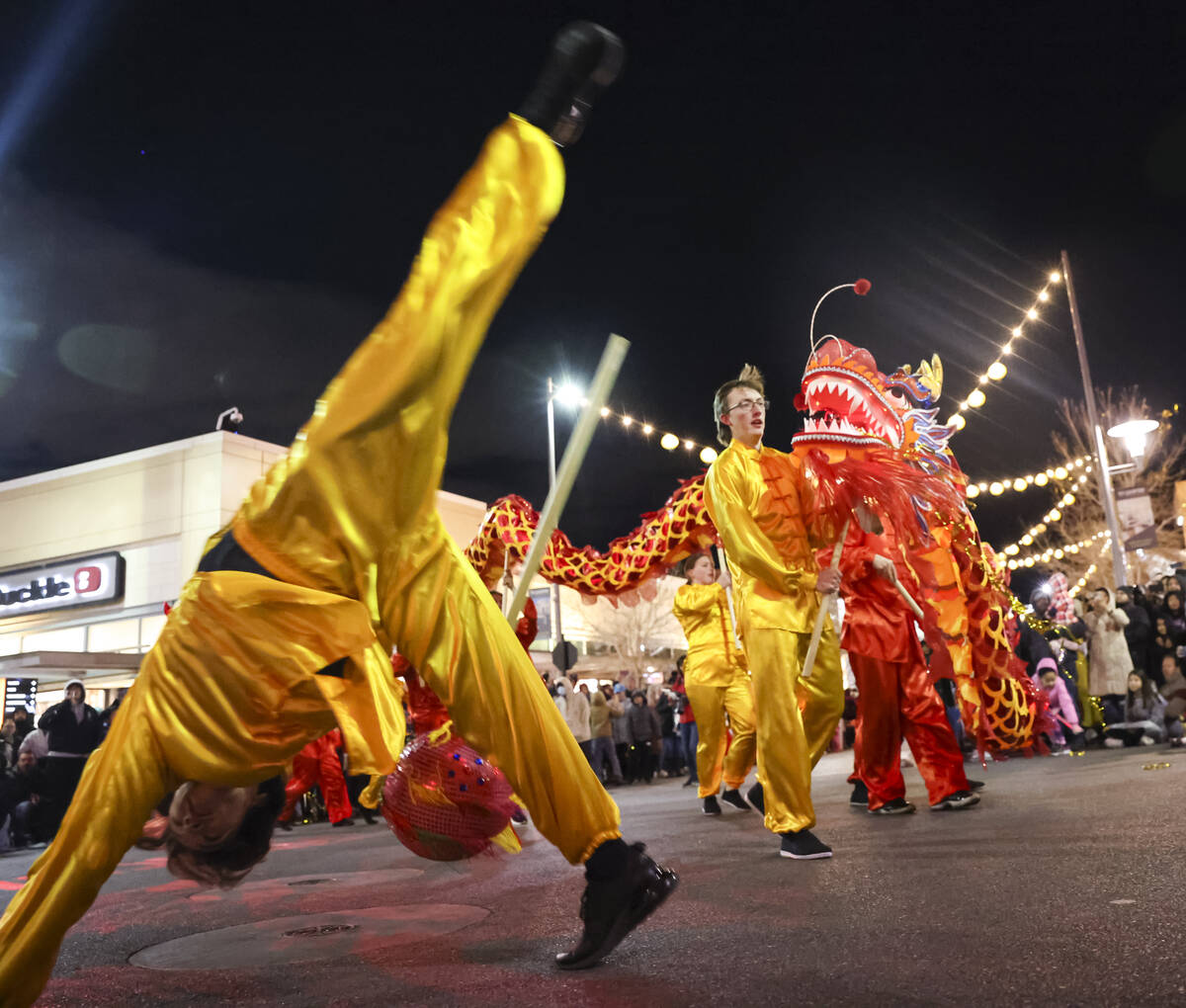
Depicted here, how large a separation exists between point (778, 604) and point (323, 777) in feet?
18.4

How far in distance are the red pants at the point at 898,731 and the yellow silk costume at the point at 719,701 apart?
45.0 inches

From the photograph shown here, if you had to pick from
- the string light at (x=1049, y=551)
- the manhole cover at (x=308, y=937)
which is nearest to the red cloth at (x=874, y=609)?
the manhole cover at (x=308, y=937)

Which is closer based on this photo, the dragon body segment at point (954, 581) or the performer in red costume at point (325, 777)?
the dragon body segment at point (954, 581)

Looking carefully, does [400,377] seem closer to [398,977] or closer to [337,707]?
[337,707]

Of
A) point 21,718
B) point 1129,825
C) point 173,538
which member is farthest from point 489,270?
point 173,538

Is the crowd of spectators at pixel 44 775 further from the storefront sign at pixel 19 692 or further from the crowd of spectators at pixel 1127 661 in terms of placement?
the crowd of spectators at pixel 1127 661

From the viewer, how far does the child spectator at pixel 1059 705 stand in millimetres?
10414

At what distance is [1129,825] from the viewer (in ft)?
13.0

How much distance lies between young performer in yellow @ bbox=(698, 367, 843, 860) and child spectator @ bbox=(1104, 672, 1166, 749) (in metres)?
7.67

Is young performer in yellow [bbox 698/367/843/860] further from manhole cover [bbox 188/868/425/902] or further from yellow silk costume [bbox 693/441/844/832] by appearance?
manhole cover [bbox 188/868/425/902]

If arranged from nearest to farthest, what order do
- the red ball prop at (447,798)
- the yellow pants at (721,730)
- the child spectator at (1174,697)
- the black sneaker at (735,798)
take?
the red ball prop at (447,798), the yellow pants at (721,730), the black sneaker at (735,798), the child spectator at (1174,697)

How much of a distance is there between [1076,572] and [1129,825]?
3219 cm

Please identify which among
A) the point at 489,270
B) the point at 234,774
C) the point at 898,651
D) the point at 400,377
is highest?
the point at 489,270

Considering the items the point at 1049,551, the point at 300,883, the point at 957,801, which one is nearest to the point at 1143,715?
the point at 957,801
